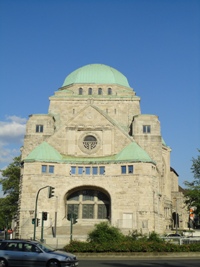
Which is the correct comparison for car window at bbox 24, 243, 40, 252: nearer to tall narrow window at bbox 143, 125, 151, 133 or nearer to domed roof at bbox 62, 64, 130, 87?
tall narrow window at bbox 143, 125, 151, 133

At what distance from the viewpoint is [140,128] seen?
5494 cm

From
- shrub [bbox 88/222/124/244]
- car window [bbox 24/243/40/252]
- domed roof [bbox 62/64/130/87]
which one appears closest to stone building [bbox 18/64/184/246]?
domed roof [bbox 62/64/130/87]

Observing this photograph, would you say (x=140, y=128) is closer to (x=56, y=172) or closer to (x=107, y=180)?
(x=107, y=180)

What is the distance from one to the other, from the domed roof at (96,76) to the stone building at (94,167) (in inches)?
198

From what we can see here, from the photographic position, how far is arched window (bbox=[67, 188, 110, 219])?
50719 millimetres

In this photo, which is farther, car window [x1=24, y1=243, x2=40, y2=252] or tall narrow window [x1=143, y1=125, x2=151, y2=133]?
tall narrow window [x1=143, y1=125, x2=151, y2=133]

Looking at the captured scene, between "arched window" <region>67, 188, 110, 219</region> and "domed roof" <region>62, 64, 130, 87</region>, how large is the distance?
20.2 m

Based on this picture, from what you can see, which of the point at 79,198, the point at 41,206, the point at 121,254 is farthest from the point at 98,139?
the point at 121,254

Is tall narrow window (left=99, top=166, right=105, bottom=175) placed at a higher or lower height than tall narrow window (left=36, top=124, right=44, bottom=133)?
Result: lower

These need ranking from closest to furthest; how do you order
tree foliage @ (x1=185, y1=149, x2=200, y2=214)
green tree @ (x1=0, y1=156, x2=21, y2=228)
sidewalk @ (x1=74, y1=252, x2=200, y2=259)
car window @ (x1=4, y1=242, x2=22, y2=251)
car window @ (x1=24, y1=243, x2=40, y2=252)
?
1. car window @ (x1=24, y1=243, x2=40, y2=252)
2. car window @ (x1=4, y1=242, x2=22, y2=251)
3. sidewalk @ (x1=74, y1=252, x2=200, y2=259)
4. tree foliage @ (x1=185, y1=149, x2=200, y2=214)
5. green tree @ (x1=0, y1=156, x2=21, y2=228)

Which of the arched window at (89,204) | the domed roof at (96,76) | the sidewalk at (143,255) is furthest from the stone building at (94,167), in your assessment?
the sidewalk at (143,255)

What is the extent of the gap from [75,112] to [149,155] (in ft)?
43.2

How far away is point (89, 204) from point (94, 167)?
4940 mm

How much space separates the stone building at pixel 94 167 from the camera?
48.0m
